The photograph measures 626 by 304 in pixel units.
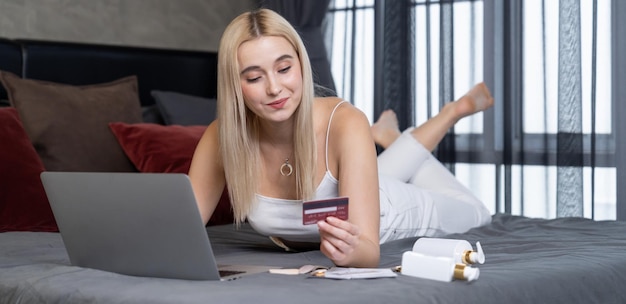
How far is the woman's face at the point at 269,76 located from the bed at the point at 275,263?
0.42 meters

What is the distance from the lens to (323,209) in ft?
6.23

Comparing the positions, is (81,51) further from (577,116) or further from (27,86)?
(577,116)

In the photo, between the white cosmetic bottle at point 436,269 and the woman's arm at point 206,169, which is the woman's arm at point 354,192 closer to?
the white cosmetic bottle at point 436,269

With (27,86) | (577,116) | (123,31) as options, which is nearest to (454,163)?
(577,116)

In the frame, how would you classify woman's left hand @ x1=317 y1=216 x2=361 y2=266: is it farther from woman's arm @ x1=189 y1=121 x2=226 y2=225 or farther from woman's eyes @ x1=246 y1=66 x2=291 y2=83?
woman's arm @ x1=189 y1=121 x2=226 y2=225

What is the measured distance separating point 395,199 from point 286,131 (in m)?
0.73

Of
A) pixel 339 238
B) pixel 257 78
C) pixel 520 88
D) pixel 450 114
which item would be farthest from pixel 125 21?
pixel 339 238

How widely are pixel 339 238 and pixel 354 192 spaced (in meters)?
0.31

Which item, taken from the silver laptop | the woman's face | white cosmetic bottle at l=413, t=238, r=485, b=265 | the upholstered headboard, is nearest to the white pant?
the woman's face

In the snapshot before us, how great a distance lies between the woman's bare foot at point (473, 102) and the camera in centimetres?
373

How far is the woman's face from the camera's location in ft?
7.57

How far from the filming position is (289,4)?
5145 mm

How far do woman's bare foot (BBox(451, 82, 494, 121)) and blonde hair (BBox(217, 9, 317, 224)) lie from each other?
1351mm

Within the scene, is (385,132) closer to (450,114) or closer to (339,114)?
(450,114)
